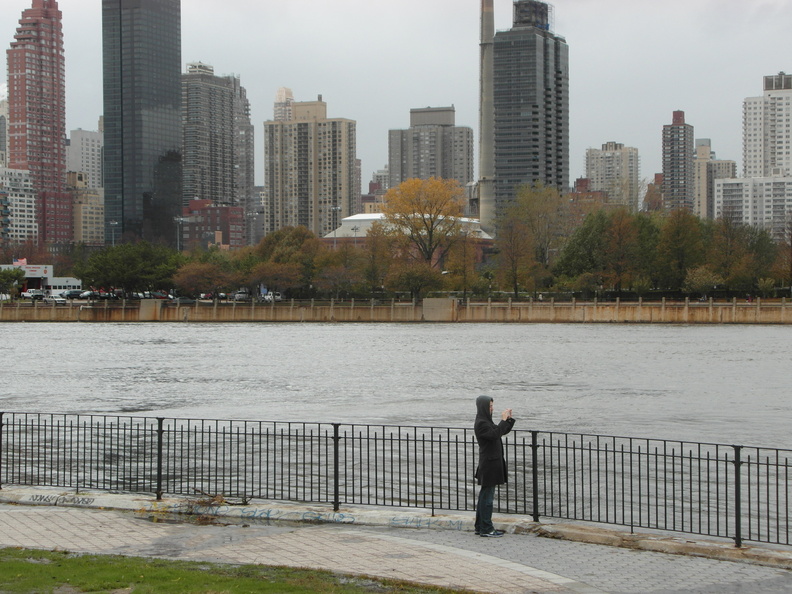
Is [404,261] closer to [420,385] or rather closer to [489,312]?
[489,312]

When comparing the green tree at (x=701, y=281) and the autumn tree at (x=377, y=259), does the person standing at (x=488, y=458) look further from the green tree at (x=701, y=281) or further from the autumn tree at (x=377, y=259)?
the autumn tree at (x=377, y=259)

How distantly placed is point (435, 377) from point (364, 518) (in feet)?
140

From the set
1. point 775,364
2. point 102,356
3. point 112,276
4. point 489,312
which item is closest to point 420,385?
point 775,364

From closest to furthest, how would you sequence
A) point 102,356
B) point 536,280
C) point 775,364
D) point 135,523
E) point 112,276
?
point 135,523 < point 775,364 < point 102,356 < point 536,280 < point 112,276

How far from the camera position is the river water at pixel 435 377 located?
131 ft

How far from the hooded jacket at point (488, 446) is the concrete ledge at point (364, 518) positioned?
1.10 meters

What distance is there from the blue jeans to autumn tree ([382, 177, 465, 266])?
122543 millimetres

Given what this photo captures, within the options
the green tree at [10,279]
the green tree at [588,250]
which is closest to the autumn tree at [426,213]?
the green tree at [588,250]

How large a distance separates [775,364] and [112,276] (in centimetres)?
10265

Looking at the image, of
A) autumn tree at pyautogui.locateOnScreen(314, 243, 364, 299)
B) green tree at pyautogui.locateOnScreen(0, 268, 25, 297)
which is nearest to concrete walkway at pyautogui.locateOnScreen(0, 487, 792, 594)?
autumn tree at pyautogui.locateOnScreen(314, 243, 364, 299)

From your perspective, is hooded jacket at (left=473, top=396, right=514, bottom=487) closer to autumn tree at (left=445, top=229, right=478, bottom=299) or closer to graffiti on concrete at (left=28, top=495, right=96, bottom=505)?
graffiti on concrete at (left=28, top=495, right=96, bottom=505)

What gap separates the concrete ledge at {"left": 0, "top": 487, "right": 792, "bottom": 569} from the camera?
15180 millimetres

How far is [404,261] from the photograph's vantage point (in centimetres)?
13938

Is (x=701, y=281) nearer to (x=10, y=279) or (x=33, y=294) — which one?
(x=33, y=294)
